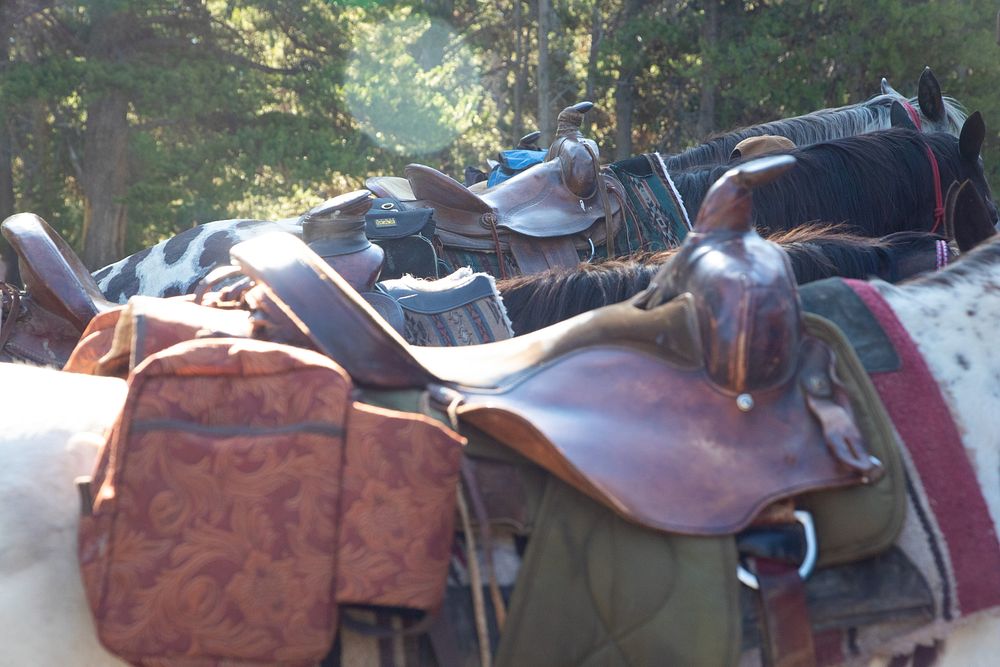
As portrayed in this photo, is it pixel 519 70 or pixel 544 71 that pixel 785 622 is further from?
pixel 519 70

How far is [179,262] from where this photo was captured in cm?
377

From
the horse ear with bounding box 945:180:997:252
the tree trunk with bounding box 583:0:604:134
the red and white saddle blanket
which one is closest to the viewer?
the red and white saddle blanket

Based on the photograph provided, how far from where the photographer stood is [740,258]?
1.22 meters

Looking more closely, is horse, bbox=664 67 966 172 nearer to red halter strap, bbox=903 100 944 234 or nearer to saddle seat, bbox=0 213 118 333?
red halter strap, bbox=903 100 944 234

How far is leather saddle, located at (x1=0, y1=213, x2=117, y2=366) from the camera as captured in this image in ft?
8.86

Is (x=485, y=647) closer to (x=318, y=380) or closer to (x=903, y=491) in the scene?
(x=318, y=380)

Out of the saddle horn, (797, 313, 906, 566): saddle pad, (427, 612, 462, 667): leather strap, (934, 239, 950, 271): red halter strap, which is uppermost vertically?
the saddle horn

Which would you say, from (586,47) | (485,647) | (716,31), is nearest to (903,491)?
(485,647)

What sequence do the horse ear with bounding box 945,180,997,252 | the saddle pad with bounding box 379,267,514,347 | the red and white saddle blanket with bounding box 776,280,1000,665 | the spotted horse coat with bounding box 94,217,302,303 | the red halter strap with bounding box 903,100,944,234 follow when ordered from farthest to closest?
the spotted horse coat with bounding box 94,217,302,303 < the red halter strap with bounding box 903,100,944,234 < the saddle pad with bounding box 379,267,514,347 < the horse ear with bounding box 945,180,997,252 < the red and white saddle blanket with bounding box 776,280,1000,665

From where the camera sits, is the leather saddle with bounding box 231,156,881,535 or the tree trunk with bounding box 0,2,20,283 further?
the tree trunk with bounding box 0,2,20,283

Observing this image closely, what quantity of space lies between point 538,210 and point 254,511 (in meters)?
2.63

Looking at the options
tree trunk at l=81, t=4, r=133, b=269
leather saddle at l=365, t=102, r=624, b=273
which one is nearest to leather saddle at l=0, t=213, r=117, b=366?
leather saddle at l=365, t=102, r=624, b=273

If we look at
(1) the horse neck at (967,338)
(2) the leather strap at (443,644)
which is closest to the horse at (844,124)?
(1) the horse neck at (967,338)

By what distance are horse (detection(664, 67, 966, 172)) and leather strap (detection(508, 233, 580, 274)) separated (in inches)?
51.6
